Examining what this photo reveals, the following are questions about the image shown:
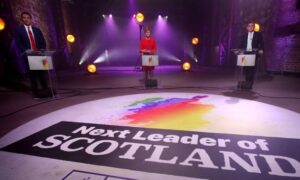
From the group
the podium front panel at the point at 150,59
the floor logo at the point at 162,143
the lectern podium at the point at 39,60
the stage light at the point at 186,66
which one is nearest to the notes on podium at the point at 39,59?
the lectern podium at the point at 39,60

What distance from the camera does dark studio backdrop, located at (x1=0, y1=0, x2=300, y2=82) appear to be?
5.98 meters

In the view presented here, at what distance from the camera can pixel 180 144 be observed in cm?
173

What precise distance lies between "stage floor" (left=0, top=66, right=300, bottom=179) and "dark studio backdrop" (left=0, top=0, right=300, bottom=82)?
4.04m

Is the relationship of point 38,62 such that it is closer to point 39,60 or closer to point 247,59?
point 39,60

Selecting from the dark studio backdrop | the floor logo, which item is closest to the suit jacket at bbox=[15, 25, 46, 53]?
the floor logo

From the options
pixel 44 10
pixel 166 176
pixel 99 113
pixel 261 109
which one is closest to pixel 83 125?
pixel 99 113

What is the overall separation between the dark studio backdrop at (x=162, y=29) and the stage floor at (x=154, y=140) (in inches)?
Answer: 159

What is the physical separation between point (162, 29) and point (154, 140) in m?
11.3

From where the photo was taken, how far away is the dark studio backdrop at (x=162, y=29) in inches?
235

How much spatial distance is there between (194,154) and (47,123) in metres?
1.87

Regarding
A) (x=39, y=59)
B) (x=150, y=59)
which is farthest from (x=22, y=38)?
(x=150, y=59)

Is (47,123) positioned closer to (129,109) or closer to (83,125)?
(83,125)

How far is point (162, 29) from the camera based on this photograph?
12.2 metres

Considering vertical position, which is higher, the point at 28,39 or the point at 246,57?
the point at 28,39
